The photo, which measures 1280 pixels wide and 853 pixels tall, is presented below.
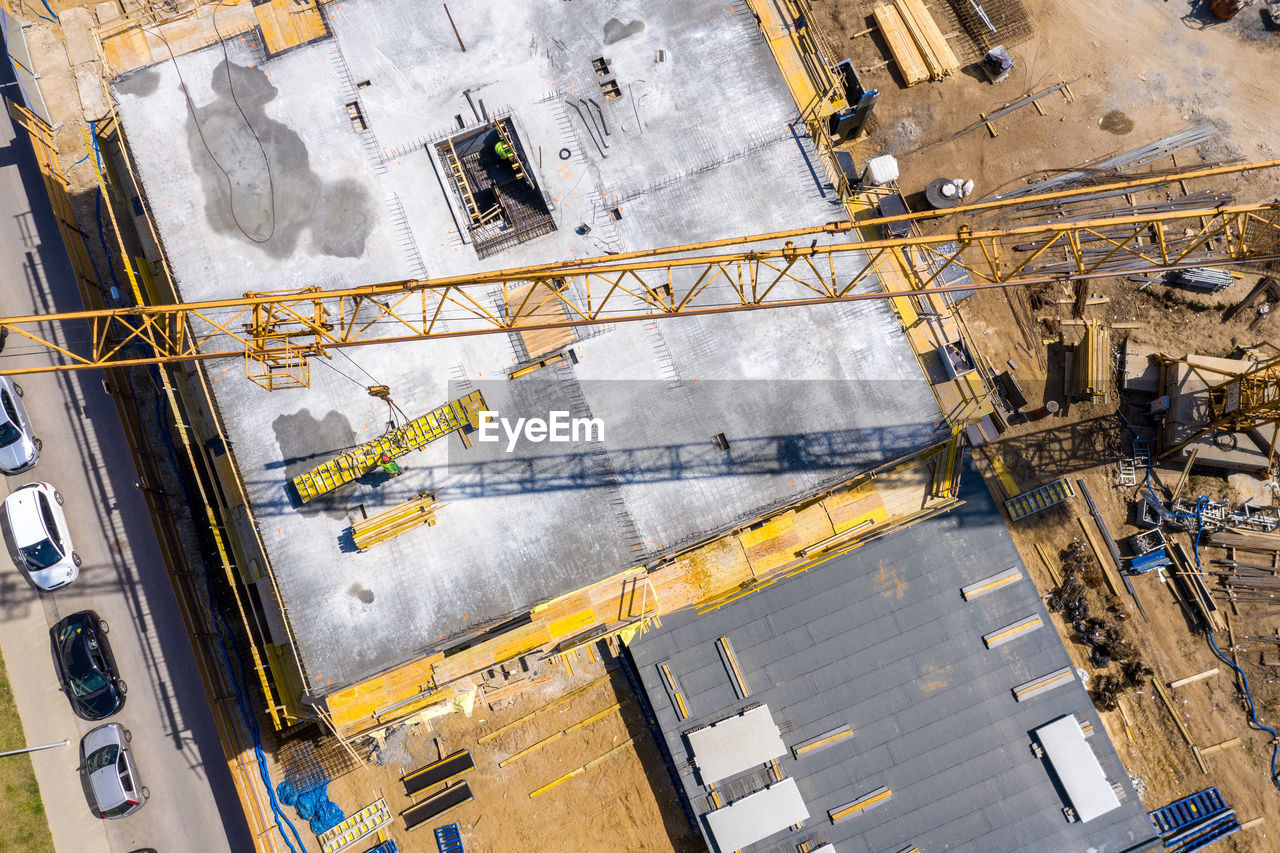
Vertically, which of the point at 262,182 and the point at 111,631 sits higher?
the point at 262,182

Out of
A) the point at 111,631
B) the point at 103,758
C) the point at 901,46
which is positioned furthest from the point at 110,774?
the point at 901,46

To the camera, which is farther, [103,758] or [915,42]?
[915,42]

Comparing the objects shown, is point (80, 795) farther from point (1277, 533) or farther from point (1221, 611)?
point (1277, 533)

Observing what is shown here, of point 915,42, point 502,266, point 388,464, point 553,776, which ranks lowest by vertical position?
point 553,776

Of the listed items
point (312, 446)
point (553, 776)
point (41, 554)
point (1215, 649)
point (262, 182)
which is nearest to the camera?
point (312, 446)

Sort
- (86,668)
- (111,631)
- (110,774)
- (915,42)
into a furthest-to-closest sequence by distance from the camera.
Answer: (915,42) < (111,631) < (86,668) < (110,774)

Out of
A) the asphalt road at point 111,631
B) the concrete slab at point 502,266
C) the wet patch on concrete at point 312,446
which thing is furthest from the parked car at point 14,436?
the wet patch on concrete at point 312,446

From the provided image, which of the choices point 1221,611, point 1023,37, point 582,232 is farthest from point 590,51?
point 1221,611

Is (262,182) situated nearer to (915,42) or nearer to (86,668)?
(86,668)
